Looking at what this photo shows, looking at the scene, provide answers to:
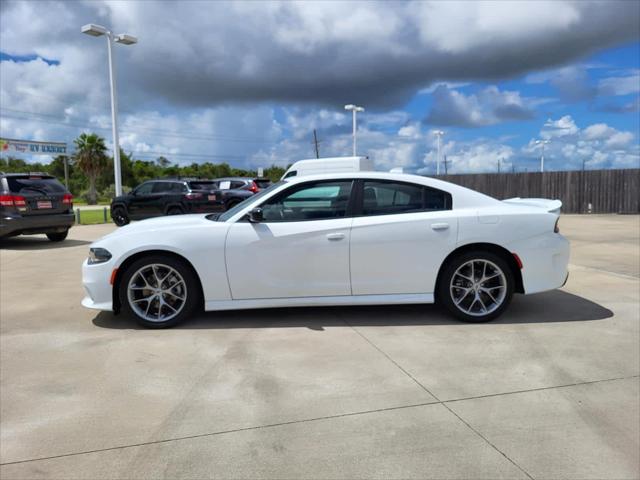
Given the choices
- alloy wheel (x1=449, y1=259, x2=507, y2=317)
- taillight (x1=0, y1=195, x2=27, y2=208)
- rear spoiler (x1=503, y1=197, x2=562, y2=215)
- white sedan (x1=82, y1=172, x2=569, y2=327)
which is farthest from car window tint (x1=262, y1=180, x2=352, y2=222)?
taillight (x1=0, y1=195, x2=27, y2=208)

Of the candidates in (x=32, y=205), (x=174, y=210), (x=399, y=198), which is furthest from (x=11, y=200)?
(x=399, y=198)

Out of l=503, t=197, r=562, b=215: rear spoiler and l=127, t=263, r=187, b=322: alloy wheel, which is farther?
l=503, t=197, r=562, b=215: rear spoiler

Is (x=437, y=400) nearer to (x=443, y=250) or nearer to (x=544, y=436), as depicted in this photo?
(x=544, y=436)

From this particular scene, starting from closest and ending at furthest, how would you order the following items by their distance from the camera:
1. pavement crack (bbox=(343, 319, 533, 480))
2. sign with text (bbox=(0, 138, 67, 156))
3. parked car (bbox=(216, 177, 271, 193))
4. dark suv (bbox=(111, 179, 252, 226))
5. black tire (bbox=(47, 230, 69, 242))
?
pavement crack (bbox=(343, 319, 533, 480)) < black tire (bbox=(47, 230, 69, 242)) < dark suv (bbox=(111, 179, 252, 226)) < parked car (bbox=(216, 177, 271, 193)) < sign with text (bbox=(0, 138, 67, 156))

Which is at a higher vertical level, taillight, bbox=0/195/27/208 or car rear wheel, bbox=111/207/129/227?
taillight, bbox=0/195/27/208

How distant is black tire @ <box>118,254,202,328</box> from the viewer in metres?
4.94

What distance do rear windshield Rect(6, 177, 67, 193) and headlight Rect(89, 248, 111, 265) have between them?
727cm

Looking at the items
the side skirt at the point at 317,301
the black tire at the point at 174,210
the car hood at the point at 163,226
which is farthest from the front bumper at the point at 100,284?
the black tire at the point at 174,210

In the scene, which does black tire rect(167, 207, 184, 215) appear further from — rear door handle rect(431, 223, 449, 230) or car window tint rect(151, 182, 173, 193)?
rear door handle rect(431, 223, 449, 230)

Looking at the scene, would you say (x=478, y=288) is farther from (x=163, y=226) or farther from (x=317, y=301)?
(x=163, y=226)

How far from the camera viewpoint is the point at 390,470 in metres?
2.54

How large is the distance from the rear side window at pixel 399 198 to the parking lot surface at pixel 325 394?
112 cm

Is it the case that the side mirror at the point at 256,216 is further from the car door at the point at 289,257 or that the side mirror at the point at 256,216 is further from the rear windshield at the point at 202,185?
the rear windshield at the point at 202,185

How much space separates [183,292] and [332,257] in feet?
4.88
